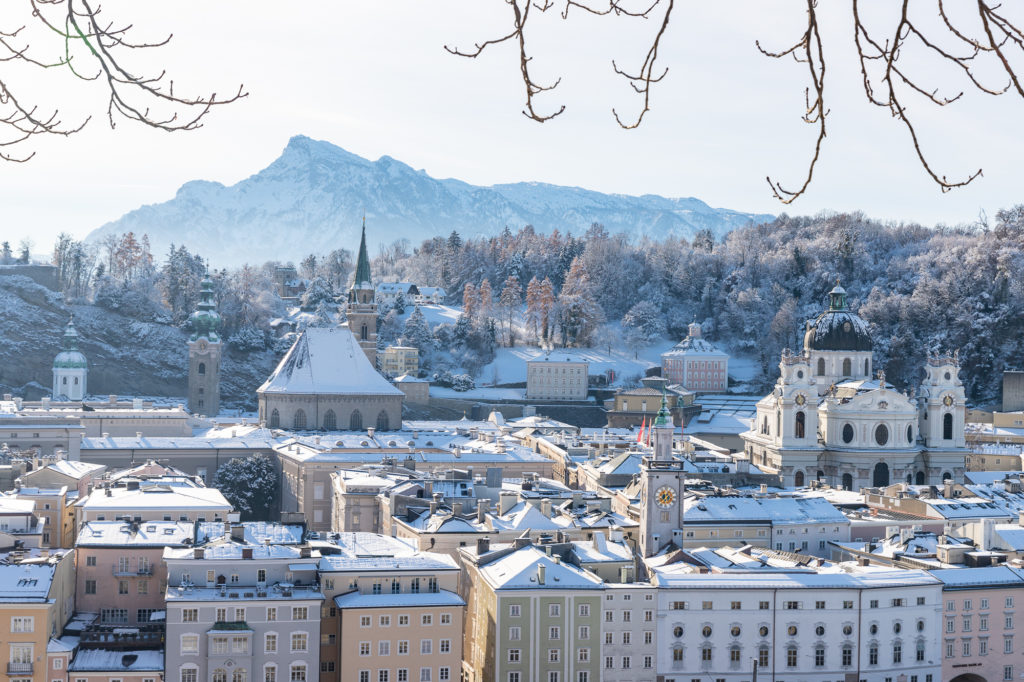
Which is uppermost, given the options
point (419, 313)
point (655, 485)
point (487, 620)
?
point (419, 313)

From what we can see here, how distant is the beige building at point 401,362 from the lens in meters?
90.3

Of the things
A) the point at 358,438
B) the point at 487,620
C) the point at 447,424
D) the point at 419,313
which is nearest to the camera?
the point at 487,620

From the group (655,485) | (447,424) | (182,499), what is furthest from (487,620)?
(447,424)

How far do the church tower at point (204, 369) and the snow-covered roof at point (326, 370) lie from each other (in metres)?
11.7

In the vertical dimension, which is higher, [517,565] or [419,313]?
[419,313]

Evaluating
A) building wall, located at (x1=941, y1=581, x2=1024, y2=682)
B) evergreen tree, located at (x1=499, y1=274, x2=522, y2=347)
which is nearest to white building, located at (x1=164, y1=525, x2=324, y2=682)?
building wall, located at (x1=941, y1=581, x2=1024, y2=682)

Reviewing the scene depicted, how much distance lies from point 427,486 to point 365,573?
13275 millimetres

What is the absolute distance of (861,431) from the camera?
60.5m

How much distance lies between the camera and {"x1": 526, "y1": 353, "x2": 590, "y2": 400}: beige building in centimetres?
8619

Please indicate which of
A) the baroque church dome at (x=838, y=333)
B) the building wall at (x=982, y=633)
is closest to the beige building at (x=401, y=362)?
the baroque church dome at (x=838, y=333)

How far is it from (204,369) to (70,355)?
7.03 meters

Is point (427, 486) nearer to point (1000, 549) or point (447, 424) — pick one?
point (1000, 549)

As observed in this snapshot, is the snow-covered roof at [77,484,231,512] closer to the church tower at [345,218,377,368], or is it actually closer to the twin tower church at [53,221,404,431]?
the twin tower church at [53,221,404,431]

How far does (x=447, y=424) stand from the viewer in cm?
7069
